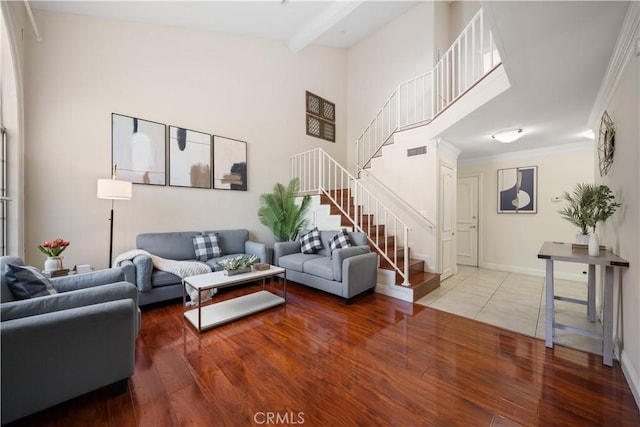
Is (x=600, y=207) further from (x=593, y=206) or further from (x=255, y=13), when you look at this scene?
(x=255, y=13)

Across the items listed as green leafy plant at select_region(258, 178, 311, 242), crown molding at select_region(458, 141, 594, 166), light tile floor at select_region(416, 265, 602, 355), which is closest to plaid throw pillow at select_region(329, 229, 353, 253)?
green leafy plant at select_region(258, 178, 311, 242)

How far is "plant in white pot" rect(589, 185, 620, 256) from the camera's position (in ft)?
6.56

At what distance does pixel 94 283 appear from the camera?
6.45 ft

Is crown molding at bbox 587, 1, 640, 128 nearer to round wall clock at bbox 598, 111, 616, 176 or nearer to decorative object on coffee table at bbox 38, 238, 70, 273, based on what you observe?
round wall clock at bbox 598, 111, 616, 176

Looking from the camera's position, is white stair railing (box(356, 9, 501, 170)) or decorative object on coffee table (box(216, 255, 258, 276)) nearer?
decorative object on coffee table (box(216, 255, 258, 276))

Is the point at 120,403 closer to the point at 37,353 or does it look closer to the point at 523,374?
the point at 37,353

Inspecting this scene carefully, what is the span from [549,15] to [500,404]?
2.46 meters

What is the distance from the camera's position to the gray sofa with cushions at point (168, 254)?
2.74m

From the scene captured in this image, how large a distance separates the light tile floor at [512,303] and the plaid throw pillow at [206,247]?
2.97 metres

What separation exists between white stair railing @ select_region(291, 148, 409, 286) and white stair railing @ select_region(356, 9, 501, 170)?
2.77 ft

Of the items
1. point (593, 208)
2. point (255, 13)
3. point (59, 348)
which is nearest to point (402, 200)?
point (593, 208)

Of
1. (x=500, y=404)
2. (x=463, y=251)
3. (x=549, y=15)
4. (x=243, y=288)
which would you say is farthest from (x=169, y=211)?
(x=463, y=251)

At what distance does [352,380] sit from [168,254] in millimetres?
3007

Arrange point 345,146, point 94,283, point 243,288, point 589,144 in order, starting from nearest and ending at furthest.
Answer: point 94,283
point 243,288
point 589,144
point 345,146
